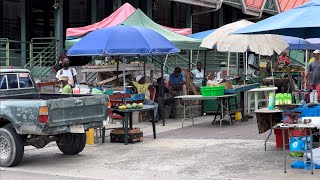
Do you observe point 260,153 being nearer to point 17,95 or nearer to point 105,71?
point 17,95

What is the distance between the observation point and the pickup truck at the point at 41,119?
8969 millimetres

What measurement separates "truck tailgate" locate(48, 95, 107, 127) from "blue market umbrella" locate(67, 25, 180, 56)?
8.31 ft

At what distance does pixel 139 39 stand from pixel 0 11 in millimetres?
11589

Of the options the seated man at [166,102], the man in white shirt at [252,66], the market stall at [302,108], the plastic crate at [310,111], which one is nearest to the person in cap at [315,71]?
the market stall at [302,108]

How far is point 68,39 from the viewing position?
53.5 ft

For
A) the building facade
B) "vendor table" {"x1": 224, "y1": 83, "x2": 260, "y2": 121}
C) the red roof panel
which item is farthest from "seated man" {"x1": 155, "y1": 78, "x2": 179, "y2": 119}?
the red roof panel

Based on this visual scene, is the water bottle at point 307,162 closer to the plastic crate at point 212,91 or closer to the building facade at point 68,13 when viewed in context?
the plastic crate at point 212,91

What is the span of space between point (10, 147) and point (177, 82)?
821 cm

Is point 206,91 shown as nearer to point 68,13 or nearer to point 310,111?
point 310,111

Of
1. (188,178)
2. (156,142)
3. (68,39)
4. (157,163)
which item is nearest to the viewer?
(188,178)

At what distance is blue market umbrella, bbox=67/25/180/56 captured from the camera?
40.6ft

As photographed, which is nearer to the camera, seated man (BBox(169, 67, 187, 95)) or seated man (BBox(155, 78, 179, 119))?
seated man (BBox(155, 78, 179, 119))

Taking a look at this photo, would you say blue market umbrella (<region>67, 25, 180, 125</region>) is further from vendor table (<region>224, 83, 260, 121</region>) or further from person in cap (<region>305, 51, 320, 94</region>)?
person in cap (<region>305, 51, 320, 94</region>)

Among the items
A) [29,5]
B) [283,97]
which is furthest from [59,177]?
[29,5]
